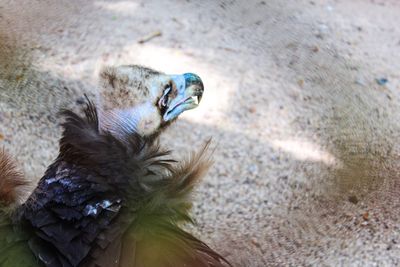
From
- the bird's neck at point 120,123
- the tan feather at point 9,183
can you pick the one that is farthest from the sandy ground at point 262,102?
the bird's neck at point 120,123

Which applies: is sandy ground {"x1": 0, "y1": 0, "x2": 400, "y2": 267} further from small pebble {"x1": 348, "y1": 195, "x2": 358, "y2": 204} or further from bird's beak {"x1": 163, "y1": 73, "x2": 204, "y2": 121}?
bird's beak {"x1": 163, "y1": 73, "x2": 204, "y2": 121}

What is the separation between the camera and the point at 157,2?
3.90 metres

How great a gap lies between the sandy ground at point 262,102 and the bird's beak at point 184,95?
69cm

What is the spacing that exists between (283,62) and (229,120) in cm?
56

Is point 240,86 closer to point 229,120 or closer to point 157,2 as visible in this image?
point 229,120

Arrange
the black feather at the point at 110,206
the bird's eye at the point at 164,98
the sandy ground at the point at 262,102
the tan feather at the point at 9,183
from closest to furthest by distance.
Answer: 1. the black feather at the point at 110,206
2. the tan feather at the point at 9,183
3. the bird's eye at the point at 164,98
4. the sandy ground at the point at 262,102

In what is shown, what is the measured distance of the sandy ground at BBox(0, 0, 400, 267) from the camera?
2760 mm

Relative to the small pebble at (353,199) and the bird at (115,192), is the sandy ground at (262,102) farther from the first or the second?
the bird at (115,192)

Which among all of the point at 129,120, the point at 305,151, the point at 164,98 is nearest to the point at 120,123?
the point at 129,120

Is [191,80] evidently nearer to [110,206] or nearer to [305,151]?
[110,206]

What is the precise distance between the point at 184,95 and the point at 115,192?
49 cm

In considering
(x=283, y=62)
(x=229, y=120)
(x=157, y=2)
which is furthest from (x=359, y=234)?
(x=157, y=2)

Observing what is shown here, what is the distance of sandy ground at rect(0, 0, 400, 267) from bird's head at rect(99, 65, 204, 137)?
726 mm

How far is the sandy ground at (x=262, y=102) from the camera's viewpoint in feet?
9.06
